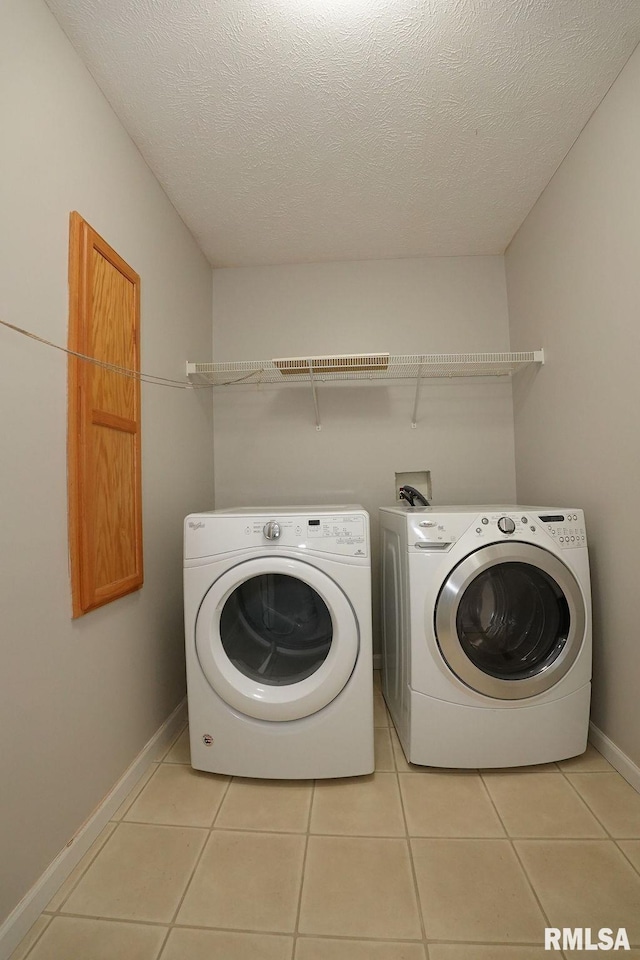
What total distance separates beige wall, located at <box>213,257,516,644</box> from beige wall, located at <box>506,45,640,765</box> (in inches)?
18.5

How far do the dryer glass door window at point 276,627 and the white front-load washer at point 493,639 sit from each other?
0.33 meters

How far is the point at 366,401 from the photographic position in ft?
8.83

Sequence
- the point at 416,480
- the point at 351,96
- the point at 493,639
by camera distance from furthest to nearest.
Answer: the point at 416,480
the point at 493,639
the point at 351,96

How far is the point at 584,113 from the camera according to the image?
169cm

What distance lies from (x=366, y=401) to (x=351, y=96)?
139 cm

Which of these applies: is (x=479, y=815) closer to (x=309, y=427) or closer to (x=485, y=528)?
(x=485, y=528)

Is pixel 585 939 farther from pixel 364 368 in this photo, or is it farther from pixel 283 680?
pixel 364 368

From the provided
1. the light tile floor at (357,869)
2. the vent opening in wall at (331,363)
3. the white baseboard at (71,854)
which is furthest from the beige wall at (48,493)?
the vent opening in wall at (331,363)

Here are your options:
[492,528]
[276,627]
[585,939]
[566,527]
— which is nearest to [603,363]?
[566,527]

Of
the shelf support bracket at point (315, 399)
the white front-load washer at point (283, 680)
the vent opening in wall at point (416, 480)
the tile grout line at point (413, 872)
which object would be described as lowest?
the tile grout line at point (413, 872)

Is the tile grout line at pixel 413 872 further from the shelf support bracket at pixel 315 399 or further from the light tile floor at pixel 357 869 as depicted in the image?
the shelf support bracket at pixel 315 399

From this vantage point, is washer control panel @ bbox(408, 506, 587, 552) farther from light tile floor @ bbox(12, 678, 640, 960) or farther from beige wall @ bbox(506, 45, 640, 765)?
light tile floor @ bbox(12, 678, 640, 960)

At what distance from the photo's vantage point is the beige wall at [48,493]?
42.8 inches

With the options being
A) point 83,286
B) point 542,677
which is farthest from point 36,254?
point 542,677
